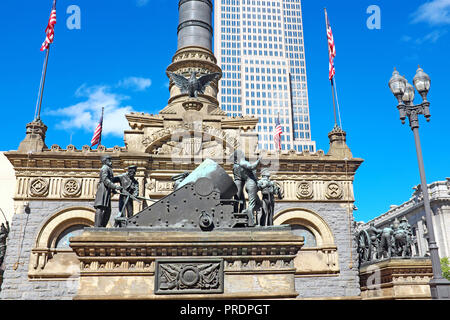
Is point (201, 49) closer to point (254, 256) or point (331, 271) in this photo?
→ point (331, 271)

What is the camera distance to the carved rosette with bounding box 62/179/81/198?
2092 cm

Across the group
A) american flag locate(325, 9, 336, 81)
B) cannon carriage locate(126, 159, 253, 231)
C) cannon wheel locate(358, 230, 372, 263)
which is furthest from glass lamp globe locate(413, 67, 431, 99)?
american flag locate(325, 9, 336, 81)

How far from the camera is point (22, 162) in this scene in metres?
21.2

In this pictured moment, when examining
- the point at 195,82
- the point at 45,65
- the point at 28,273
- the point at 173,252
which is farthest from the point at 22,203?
the point at 173,252

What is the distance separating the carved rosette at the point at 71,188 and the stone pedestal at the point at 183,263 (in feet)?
45.4

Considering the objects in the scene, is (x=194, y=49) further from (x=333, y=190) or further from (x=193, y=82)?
(x=333, y=190)

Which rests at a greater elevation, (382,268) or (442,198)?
(442,198)

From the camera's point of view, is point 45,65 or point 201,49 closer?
point 45,65

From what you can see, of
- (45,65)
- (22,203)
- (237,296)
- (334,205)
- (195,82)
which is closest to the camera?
(237,296)

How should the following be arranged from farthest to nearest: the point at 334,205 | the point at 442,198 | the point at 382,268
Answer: the point at 442,198, the point at 334,205, the point at 382,268

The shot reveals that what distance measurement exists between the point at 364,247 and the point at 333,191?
3.52 metres

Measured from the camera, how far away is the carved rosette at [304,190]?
2227 centimetres

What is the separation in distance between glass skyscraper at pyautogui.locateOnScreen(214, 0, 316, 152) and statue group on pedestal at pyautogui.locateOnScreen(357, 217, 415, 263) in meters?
90.7

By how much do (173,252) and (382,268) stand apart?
45.0 ft
